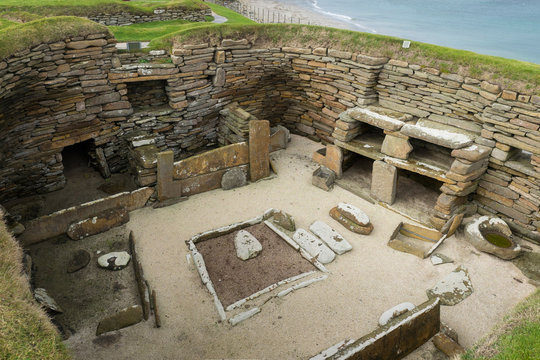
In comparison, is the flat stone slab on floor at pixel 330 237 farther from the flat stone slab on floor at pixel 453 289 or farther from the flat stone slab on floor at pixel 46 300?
the flat stone slab on floor at pixel 46 300

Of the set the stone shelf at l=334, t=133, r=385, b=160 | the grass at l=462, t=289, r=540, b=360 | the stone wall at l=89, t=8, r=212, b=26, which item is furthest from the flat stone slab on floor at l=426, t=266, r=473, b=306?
the stone wall at l=89, t=8, r=212, b=26

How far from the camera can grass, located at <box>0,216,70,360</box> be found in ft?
10.8

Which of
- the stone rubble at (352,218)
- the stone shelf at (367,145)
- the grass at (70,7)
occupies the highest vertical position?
the grass at (70,7)

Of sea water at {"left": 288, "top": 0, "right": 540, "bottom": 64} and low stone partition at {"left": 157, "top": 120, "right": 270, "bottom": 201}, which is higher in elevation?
sea water at {"left": 288, "top": 0, "right": 540, "bottom": 64}

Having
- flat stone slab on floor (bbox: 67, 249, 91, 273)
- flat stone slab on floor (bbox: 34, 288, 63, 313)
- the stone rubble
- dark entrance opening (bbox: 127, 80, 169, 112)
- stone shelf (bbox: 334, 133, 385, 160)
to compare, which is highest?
dark entrance opening (bbox: 127, 80, 169, 112)

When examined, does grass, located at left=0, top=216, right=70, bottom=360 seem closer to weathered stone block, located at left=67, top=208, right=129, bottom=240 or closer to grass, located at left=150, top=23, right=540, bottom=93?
weathered stone block, located at left=67, top=208, right=129, bottom=240

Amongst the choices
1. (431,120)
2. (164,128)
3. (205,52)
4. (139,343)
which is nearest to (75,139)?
(164,128)

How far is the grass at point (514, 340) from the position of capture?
159 inches

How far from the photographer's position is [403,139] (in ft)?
27.8

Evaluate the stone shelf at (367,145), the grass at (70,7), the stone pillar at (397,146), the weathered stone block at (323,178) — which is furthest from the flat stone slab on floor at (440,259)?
the grass at (70,7)

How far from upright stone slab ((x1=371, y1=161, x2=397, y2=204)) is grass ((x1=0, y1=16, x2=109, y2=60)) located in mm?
7299

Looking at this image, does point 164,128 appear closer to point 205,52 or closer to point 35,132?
point 205,52

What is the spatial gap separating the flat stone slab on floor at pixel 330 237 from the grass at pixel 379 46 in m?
4.61

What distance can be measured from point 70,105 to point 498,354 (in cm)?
945
